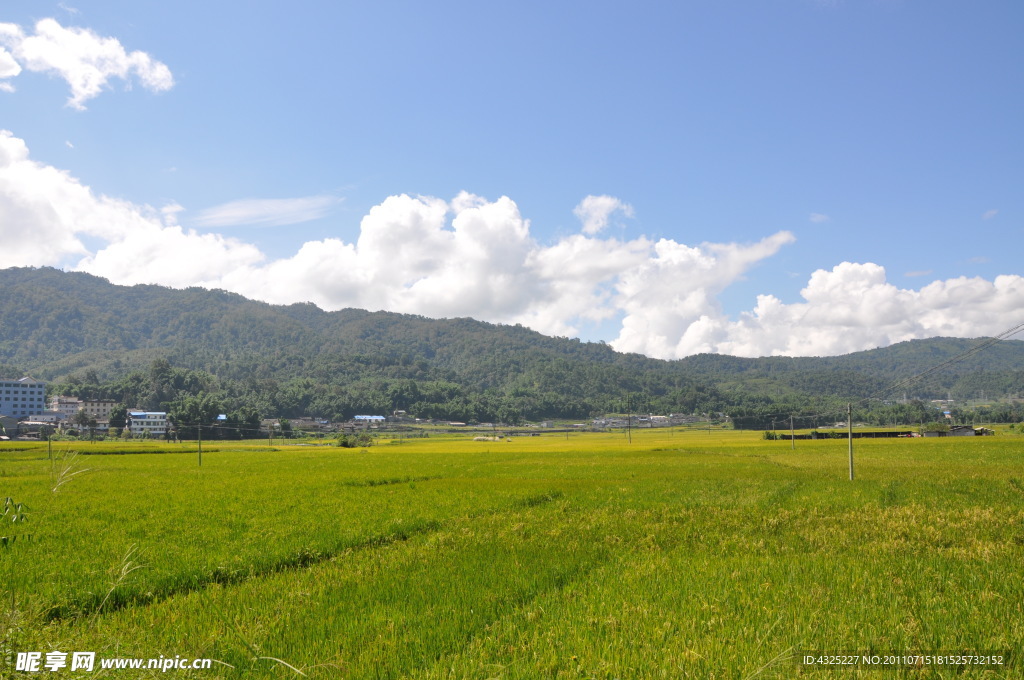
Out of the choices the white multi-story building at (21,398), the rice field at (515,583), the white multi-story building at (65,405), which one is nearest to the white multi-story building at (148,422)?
the white multi-story building at (65,405)

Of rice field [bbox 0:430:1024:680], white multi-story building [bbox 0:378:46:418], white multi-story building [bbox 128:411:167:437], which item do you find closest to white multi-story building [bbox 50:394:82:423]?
white multi-story building [bbox 0:378:46:418]

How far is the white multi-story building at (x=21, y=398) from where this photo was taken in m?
157

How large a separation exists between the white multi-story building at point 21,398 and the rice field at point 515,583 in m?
181

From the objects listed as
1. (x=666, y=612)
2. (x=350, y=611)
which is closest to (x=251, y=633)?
(x=350, y=611)

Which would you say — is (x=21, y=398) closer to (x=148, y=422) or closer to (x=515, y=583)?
(x=148, y=422)

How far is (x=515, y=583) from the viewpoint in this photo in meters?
10.5

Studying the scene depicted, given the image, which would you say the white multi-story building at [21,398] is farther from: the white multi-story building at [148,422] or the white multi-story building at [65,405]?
the white multi-story building at [148,422]

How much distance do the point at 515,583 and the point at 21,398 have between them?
20268 cm

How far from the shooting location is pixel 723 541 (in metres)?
14.3

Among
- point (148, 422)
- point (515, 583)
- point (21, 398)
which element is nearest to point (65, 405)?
point (21, 398)

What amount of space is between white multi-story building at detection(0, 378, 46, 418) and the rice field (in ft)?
593

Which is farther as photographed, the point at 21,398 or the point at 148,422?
the point at 21,398

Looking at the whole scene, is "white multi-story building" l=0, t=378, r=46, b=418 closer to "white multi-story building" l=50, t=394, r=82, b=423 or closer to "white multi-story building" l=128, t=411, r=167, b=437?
"white multi-story building" l=50, t=394, r=82, b=423

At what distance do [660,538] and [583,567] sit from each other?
373cm
